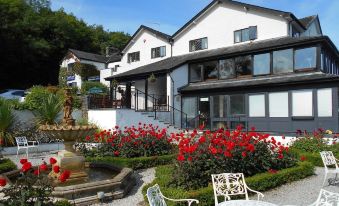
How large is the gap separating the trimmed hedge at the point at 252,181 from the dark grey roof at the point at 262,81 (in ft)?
31.7

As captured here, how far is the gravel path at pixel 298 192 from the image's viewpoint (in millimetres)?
7691

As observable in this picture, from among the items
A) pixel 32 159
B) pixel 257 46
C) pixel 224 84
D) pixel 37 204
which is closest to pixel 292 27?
pixel 257 46

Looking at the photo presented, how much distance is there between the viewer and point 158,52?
32.5 meters

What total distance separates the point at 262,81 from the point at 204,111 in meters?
5.11

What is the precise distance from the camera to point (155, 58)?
107ft

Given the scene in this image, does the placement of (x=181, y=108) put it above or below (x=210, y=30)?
below

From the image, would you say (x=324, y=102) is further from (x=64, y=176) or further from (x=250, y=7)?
(x=64, y=176)

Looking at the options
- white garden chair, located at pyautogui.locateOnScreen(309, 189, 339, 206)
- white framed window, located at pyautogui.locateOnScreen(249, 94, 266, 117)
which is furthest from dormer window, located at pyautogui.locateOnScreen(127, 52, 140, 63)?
white garden chair, located at pyautogui.locateOnScreen(309, 189, 339, 206)

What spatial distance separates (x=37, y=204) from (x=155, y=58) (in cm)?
2875

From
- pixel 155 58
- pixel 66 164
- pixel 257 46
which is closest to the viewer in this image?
pixel 66 164

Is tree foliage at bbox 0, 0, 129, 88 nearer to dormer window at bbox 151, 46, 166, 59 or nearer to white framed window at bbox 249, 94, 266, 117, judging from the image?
dormer window at bbox 151, 46, 166, 59

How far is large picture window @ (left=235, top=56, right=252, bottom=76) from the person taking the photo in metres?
23.1

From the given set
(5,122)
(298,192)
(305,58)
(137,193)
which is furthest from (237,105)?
(137,193)

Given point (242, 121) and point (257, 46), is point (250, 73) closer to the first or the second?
point (257, 46)
